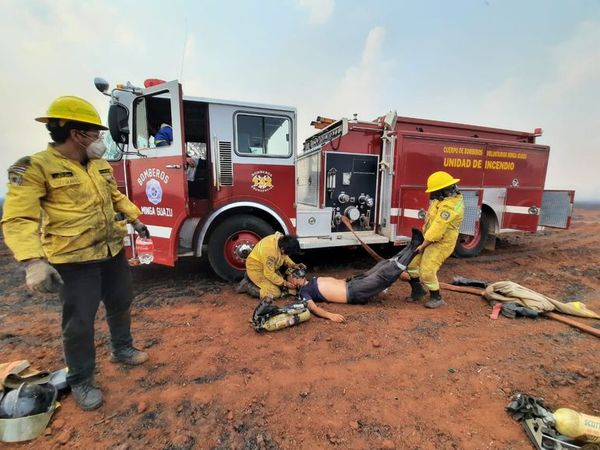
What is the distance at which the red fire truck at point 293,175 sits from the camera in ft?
12.7

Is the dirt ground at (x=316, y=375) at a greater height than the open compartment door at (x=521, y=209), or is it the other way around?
the open compartment door at (x=521, y=209)

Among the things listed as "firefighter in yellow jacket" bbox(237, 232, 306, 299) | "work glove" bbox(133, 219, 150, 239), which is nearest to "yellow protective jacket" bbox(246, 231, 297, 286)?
"firefighter in yellow jacket" bbox(237, 232, 306, 299)

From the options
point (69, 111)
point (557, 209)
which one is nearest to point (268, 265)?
point (69, 111)

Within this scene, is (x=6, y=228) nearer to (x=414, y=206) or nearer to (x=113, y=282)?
(x=113, y=282)

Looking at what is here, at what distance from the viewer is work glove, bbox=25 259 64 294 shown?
1.53 m

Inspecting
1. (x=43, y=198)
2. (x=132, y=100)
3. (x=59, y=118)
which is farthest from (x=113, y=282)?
(x=132, y=100)

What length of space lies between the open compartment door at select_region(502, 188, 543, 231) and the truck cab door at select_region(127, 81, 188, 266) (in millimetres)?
6313

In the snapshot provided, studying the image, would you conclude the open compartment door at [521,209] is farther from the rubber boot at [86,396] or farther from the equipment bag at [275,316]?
the rubber boot at [86,396]

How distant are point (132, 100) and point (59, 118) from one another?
2458mm

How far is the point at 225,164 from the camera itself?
4.05m

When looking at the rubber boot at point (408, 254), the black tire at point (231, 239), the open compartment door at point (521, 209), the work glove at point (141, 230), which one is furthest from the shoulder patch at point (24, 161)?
the open compartment door at point (521, 209)

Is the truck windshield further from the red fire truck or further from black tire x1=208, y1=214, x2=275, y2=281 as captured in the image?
black tire x1=208, y1=214, x2=275, y2=281

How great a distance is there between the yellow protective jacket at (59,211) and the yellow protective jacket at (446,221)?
3.15 m

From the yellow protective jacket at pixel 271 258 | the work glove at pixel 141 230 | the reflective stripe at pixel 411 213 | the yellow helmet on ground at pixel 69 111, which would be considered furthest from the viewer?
the reflective stripe at pixel 411 213
